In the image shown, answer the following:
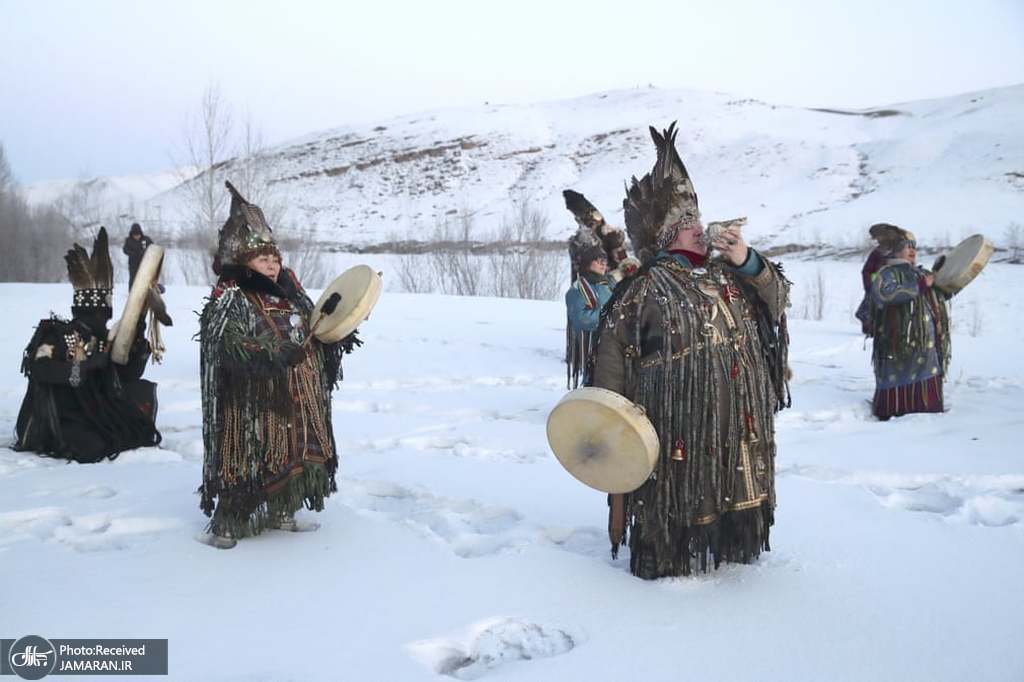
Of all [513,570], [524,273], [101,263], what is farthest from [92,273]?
[524,273]

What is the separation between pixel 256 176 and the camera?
747 inches

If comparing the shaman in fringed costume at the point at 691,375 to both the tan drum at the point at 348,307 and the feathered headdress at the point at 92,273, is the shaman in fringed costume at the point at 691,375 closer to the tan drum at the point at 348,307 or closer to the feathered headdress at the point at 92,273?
the tan drum at the point at 348,307

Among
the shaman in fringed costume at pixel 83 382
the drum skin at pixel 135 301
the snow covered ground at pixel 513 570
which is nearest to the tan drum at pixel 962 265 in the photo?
the snow covered ground at pixel 513 570

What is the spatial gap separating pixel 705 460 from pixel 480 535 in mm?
1303

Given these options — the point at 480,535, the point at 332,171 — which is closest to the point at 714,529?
the point at 480,535

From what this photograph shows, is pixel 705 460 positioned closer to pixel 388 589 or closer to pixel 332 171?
pixel 388 589

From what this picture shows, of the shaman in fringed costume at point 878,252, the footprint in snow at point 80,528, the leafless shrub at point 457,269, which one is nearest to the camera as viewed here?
the footprint in snow at point 80,528

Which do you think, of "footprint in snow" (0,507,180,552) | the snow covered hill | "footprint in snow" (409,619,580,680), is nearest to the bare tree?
the snow covered hill

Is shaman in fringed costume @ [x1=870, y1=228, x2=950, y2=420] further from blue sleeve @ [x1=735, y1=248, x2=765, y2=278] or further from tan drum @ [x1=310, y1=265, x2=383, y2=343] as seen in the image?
tan drum @ [x1=310, y1=265, x2=383, y2=343]

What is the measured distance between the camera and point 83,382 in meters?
5.23

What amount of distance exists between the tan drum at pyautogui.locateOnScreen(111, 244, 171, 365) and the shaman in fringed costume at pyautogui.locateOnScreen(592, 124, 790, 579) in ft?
10.2

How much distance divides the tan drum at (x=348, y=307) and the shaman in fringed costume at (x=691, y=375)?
1.15m

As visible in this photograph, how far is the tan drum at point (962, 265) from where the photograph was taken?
6270 mm

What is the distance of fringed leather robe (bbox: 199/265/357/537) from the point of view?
3541mm
